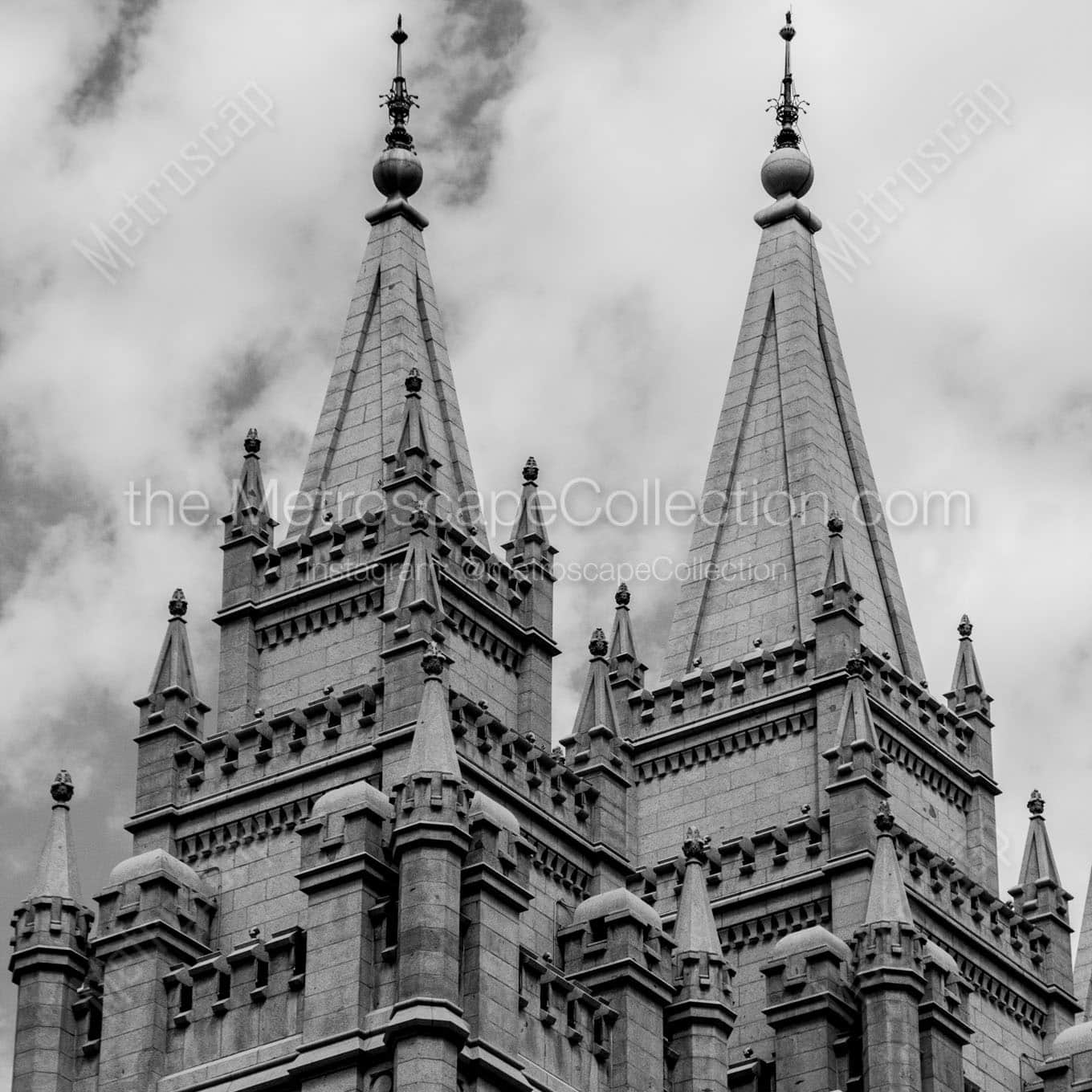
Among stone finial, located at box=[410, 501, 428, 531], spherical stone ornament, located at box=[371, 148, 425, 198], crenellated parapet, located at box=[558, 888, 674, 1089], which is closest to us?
crenellated parapet, located at box=[558, 888, 674, 1089]

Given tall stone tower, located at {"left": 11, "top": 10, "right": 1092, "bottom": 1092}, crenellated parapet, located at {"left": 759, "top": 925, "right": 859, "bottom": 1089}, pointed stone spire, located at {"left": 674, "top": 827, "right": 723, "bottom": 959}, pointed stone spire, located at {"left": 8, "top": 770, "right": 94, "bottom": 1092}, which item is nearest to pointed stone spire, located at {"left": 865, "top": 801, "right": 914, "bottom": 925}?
tall stone tower, located at {"left": 11, "top": 10, "right": 1092, "bottom": 1092}

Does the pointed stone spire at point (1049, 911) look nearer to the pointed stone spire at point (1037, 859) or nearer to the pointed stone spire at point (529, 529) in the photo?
the pointed stone spire at point (1037, 859)

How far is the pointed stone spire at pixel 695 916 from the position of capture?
57.9 meters

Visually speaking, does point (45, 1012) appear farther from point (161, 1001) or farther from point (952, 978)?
point (952, 978)

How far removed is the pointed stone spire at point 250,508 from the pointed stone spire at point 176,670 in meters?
2.72

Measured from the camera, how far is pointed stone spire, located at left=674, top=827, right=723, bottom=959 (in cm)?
5791

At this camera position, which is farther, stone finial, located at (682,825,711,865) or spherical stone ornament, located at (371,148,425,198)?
spherical stone ornament, located at (371,148,425,198)

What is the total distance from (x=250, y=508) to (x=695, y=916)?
13031mm

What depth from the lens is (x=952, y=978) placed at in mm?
61000

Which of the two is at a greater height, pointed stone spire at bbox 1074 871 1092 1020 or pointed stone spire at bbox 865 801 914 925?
pointed stone spire at bbox 1074 871 1092 1020

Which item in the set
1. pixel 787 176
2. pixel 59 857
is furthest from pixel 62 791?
pixel 787 176

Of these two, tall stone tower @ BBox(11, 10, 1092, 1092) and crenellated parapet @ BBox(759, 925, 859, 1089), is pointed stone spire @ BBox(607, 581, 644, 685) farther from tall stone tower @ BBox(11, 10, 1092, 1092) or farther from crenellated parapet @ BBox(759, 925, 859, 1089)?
crenellated parapet @ BBox(759, 925, 859, 1089)

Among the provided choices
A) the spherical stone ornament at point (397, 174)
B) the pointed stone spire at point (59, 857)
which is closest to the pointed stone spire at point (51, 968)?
the pointed stone spire at point (59, 857)

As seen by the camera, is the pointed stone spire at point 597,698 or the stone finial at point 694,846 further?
the pointed stone spire at point 597,698
